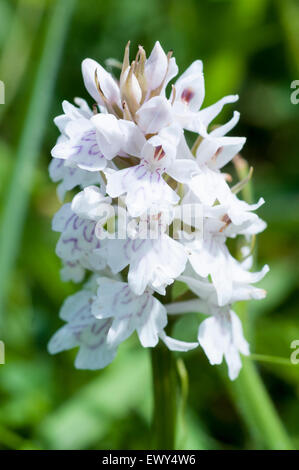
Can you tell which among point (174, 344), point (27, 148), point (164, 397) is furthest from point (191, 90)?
point (27, 148)

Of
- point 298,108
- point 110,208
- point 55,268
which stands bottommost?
point 110,208

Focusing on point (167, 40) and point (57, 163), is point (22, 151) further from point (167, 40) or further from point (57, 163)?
point (167, 40)

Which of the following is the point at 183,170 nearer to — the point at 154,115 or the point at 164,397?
the point at 154,115

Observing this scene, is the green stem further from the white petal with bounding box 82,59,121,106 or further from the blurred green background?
the white petal with bounding box 82,59,121,106

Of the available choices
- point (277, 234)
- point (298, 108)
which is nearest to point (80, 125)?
point (277, 234)

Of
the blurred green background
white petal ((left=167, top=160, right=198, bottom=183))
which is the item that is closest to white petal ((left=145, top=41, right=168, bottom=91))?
white petal ((left=167, top=160, right=198, bottom=183))
